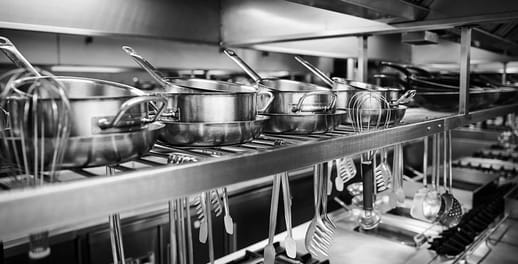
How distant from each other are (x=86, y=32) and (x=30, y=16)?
24 cm

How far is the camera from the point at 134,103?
2.01 feet

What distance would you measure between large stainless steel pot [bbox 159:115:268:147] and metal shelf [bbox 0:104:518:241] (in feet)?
0.05

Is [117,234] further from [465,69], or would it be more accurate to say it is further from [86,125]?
[465,69]

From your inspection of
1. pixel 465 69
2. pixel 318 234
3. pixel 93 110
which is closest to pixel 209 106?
pixel 93 110

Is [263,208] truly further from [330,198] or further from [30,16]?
[30,16]

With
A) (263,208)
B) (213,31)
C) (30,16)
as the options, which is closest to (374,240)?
(263,208)

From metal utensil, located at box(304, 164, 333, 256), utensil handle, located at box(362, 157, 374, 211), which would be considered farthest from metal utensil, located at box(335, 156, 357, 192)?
metal utensil, located at box(304, 164, 333, 256)

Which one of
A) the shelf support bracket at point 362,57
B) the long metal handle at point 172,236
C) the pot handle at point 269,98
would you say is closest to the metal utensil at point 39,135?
the long metal handle at point 172,236

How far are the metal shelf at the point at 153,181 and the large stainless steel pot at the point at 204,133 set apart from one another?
0.02 metres

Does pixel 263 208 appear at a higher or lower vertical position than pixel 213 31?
lower

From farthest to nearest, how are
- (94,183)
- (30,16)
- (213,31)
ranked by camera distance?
(213,31)
(30,16)
(94,183)

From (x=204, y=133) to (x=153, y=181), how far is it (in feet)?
0.73

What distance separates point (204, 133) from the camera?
0.78m

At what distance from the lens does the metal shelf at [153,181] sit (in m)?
0.45
